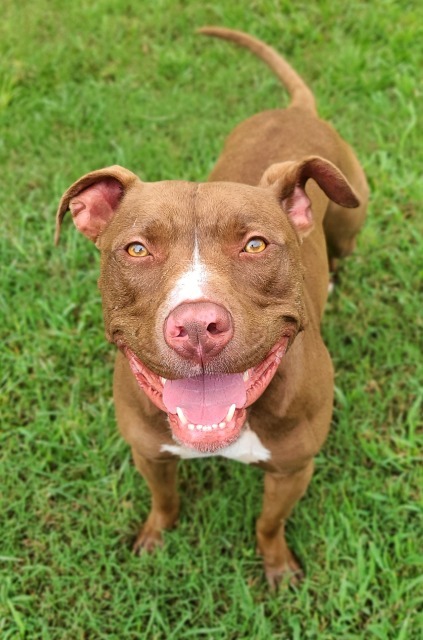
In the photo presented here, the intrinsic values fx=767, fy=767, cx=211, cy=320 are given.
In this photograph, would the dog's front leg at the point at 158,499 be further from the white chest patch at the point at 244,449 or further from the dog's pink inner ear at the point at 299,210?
the dog's pink inner ear at the point at 299,210

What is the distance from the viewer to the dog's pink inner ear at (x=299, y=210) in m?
3.03

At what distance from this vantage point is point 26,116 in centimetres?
589

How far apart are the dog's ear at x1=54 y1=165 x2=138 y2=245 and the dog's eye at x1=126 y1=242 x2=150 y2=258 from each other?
1.08 ft

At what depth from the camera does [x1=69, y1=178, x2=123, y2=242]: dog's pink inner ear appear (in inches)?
118

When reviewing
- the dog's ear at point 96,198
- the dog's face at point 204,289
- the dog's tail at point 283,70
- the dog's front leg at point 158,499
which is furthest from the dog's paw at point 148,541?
the dog's tail at point 283,70

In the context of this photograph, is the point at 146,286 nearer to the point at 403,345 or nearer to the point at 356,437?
the point at 356,437

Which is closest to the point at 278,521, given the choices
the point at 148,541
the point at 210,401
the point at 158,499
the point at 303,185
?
the point at 158,499

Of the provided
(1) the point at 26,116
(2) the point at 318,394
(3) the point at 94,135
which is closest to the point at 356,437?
(2) the point at 318,394

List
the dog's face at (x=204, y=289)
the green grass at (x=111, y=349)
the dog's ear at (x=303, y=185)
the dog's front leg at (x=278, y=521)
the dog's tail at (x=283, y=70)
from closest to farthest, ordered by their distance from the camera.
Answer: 1. the dog's face at (x=204, y=289)
2. the dog's ear at (x=303, y=185)
3. the dog's front leg at (x=278, y=521)
4. the green grass at (x=111, y=349)
5. the dog's tail at (x=283, y=70)

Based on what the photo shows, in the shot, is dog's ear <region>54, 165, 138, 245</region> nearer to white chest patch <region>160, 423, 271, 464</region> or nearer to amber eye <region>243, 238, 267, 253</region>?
amber eye <region>243, 238, 267, 253</region>

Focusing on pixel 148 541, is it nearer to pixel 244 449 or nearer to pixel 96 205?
pixel 244 449

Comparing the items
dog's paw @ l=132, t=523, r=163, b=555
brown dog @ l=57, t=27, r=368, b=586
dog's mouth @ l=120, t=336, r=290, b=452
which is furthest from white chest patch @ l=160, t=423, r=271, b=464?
dog's paw @ l=132, t=523, r=163, b=555

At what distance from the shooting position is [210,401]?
2.66 meters

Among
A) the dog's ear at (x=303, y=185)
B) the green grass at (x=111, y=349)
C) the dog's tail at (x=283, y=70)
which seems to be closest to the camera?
the dog's ear at (x=303, y=185)
